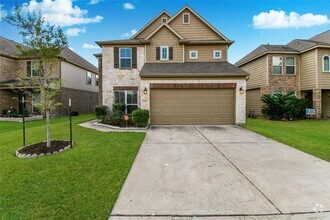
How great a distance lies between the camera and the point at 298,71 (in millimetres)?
16766

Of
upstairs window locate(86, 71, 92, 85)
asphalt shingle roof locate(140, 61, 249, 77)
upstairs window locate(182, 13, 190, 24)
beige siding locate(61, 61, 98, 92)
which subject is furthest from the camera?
upstairs window locate(86, 71, 92, 85)

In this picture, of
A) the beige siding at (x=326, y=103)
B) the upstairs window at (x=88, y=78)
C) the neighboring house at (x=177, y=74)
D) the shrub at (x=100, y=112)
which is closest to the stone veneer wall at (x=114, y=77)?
the neighboring house at (x=177, y=74)

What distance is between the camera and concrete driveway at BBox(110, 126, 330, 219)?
3010 mm

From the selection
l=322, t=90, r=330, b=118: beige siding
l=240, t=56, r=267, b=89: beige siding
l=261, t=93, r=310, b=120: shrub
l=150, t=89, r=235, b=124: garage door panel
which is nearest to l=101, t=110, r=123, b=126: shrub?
l=150, t=89, r=235, b=124: garage door panel

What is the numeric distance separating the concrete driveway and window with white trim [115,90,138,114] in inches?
321

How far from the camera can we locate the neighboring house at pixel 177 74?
39.8ft

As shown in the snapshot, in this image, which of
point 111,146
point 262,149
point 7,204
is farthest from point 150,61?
point 7,204

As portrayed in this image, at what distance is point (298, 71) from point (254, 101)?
4.32 m

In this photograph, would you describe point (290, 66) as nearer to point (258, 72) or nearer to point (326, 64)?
point (326, 64)

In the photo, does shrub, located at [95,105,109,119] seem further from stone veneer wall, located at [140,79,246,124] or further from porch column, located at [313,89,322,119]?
porch column, located at [313,89,322,119]

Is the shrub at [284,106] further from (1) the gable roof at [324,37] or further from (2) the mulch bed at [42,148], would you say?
(2) the mulch bed at [42,148]

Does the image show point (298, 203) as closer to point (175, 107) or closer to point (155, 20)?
point (175, 107)

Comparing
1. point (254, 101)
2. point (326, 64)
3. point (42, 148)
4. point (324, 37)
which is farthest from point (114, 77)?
point (324, 37)

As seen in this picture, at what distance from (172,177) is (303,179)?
279cm
